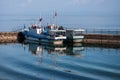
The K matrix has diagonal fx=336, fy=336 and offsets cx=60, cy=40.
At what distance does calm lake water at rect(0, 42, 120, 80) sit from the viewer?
3744 centimetres

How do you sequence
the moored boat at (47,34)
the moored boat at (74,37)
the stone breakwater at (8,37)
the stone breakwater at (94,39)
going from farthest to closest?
the stone breakwater at (8,37) < the moored boat at (47,34) < the moored boat at (74,37) < the stone breakwater at (94,39)

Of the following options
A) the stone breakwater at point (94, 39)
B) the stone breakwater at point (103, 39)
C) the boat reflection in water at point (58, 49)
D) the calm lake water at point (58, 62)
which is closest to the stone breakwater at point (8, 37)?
the stone breakwater at point (94, 39)

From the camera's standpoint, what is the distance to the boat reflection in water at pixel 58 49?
5782 centimetres

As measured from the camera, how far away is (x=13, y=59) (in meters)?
51.4

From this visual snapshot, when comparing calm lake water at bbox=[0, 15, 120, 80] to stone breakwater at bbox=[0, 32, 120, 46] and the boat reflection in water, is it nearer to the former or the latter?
the boat reflection in water

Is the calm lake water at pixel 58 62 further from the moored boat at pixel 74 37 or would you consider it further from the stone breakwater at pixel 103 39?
the stone breakwater at pixel 103 39

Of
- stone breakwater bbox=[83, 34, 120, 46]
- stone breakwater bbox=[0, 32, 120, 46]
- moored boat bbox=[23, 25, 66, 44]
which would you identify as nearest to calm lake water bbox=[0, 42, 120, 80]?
moored boat bbox=[23, 25, 66, 44]

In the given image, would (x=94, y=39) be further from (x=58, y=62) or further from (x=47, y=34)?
(x=58, y=62)

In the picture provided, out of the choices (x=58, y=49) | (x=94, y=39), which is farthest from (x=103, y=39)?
(x=58, y=49)

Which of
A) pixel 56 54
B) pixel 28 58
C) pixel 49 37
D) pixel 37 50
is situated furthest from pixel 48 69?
pixel 49 37

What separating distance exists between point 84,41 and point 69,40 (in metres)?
3.17

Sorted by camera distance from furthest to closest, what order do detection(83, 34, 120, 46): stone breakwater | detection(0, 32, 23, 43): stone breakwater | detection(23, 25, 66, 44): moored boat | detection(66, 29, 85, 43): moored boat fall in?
detection(0, 32, 23, 43): stone breakwater → detection(23, 25, 66, 44): moored boat → detection(66, 29, 85, 43): moored boat → detection(83, 34, 120, 46): stone breakwater

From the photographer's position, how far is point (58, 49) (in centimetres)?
6281

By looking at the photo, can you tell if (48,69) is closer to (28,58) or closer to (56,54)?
(28,58)
